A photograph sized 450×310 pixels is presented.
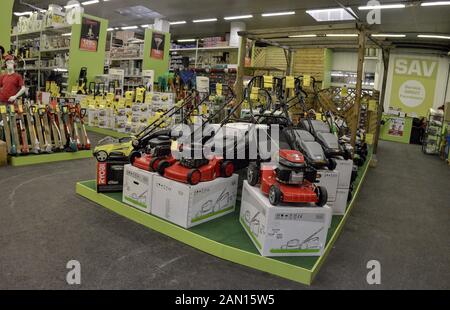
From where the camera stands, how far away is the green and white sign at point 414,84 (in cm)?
1500

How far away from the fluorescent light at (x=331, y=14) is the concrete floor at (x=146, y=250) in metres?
8.51

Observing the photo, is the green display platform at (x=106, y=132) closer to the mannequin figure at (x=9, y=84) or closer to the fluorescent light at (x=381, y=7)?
the mannequin figure at (x=9, y=84)

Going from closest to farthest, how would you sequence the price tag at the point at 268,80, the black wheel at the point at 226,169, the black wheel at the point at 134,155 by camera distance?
the black wheel at the point at 226,169 < the black wheel at the point at 134,155 < the price tag at the point at 268,80

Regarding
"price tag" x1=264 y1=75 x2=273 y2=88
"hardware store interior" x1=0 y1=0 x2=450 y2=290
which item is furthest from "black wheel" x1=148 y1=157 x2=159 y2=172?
"price tag" x1=264 y1=75 x2=273 y2=88

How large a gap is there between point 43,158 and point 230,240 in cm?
426

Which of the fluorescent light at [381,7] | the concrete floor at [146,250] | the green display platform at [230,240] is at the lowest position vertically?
the concrete floor at [146,250]

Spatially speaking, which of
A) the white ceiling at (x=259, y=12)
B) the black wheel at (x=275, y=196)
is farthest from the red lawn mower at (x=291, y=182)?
the white ceiling at (x=259, y=12)

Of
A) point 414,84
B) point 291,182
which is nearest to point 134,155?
point 291,182

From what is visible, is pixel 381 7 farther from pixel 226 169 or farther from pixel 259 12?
pixel 226 169

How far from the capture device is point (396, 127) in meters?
14.5

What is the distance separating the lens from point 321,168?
12.9ft

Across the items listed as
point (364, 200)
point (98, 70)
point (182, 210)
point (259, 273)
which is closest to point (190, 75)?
point (98, 70)

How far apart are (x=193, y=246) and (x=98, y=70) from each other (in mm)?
9314

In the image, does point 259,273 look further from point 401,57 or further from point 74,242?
point 401,57
